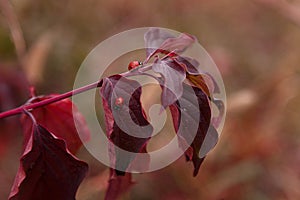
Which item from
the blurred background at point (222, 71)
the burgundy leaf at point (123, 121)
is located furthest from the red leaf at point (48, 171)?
the blurred background at point (222, 71)


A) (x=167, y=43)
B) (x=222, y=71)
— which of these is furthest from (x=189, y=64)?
(x=222, y=71)

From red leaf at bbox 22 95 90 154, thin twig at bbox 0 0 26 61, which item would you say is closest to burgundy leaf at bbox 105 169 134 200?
red leaf at bbox 22 95 90 154

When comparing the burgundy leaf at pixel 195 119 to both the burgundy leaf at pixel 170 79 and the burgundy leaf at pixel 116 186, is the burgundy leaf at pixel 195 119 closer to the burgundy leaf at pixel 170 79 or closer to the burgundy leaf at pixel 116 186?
the burgundy leaf at pixel 170 79

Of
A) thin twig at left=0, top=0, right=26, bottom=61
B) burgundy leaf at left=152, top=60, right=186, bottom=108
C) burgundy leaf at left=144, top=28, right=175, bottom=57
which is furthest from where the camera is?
thin twig at left=0, top=0, right=26, bottom=61

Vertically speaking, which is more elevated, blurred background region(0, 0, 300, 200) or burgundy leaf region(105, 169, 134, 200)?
burgundy leaf region(105, 169, 134, 200)

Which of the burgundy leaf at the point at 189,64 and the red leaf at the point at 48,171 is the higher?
the burgundy leaf at the point at 189,64

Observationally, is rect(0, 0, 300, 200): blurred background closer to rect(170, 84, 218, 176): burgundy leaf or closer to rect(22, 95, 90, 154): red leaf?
rect(22, 95, 90, 154): red leaf
